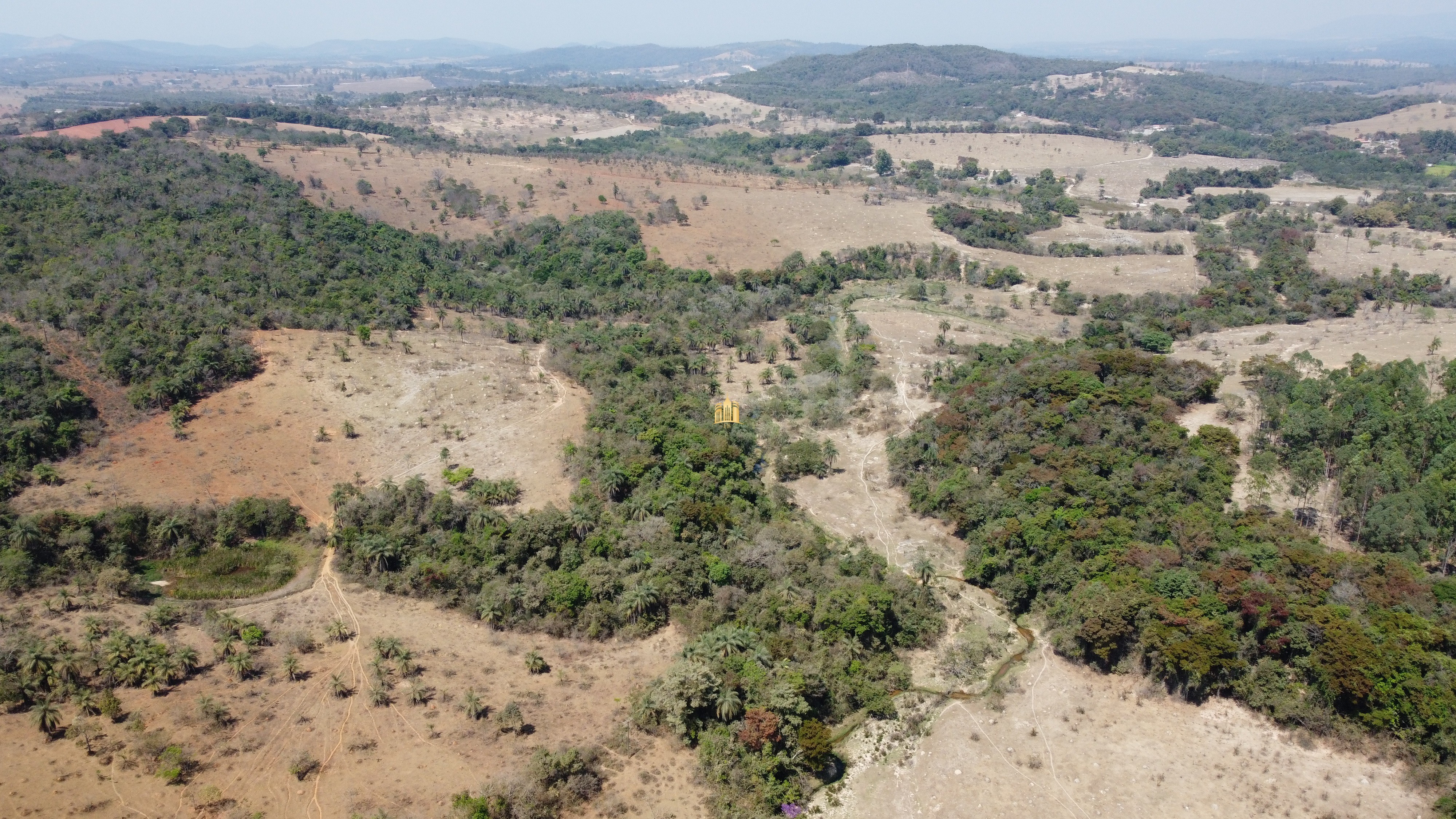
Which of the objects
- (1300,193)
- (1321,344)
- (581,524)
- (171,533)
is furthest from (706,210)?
(1300,193)

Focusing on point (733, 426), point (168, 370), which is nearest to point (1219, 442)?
point (733, 426)

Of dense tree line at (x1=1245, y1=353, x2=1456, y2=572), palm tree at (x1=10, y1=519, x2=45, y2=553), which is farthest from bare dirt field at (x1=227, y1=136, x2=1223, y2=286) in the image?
palm tree at (x1=10, y1=519, x2=45, y2=553)

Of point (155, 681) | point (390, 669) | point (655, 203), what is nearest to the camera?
point (155, 681)

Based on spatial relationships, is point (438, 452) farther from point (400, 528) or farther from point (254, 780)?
point (254, 780)

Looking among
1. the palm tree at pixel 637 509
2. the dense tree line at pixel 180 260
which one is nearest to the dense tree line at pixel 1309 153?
the palm tree at pixel 637 509

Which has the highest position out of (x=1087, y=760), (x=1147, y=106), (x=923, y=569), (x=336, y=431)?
(x=1147, y=106)

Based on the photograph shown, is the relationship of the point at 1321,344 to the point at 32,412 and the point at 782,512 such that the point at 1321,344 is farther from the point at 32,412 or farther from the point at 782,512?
the point at 32,412
